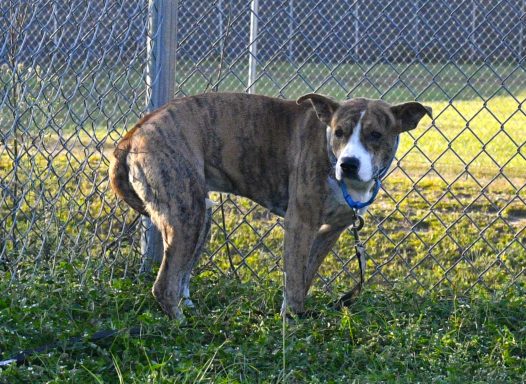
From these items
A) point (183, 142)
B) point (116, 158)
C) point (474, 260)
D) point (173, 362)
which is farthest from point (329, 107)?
point (474, 260)

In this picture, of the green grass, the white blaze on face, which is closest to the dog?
the white blaze on face

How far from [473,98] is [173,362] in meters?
10.6

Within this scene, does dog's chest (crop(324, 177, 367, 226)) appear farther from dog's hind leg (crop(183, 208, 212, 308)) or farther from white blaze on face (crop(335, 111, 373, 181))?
dog's hind leg (crop(183, 208, 212, 308))

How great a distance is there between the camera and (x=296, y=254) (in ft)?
14.2

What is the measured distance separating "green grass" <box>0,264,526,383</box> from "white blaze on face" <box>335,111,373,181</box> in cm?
67

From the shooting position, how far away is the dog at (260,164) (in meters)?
4.12

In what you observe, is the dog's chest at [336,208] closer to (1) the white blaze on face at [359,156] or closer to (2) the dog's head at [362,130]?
(2) the dog's head at [362,130]

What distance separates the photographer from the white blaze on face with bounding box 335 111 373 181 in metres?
3.98

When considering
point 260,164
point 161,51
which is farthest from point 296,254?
point 161,51

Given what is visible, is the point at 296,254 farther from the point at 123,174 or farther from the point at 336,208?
the point at 123,174

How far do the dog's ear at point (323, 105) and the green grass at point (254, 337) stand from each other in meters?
0.90

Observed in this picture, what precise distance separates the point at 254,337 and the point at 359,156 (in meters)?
0.92

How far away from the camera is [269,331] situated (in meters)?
4.07

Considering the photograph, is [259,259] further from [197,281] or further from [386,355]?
[386,355]
